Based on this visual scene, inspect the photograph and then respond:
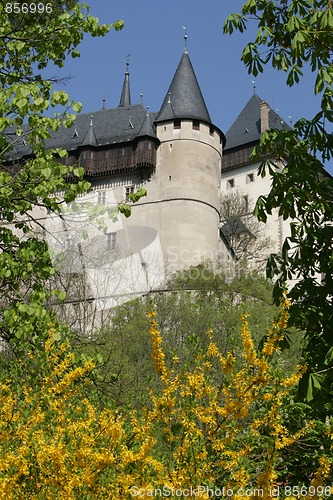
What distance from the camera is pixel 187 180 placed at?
42906 mm

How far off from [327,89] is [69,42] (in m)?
2.72

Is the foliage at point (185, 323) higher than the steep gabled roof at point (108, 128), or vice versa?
the steep gabled roof at point (108, 128)

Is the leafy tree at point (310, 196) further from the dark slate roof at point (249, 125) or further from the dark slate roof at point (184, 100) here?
the dark slate roof at point (249, 125)

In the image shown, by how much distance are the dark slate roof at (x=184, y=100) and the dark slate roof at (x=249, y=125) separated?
943 cm

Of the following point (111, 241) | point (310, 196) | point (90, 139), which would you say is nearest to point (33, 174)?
point (310, 196)

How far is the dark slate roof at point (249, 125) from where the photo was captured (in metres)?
56.9

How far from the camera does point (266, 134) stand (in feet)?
→ 17.3

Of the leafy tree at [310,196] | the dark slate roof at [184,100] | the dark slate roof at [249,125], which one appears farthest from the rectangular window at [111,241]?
the leafy tree at [310,196]

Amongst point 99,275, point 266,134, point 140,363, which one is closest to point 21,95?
point 266,134

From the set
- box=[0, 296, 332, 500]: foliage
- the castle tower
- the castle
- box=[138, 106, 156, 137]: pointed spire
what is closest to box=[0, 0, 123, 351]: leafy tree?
box=[0, 296, 332, 500]: foliage

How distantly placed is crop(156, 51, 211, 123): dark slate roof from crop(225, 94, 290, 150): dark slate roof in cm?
943

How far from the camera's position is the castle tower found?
136ft

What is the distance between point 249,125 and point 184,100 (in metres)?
13.7

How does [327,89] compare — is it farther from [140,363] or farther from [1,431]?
[140,363]
